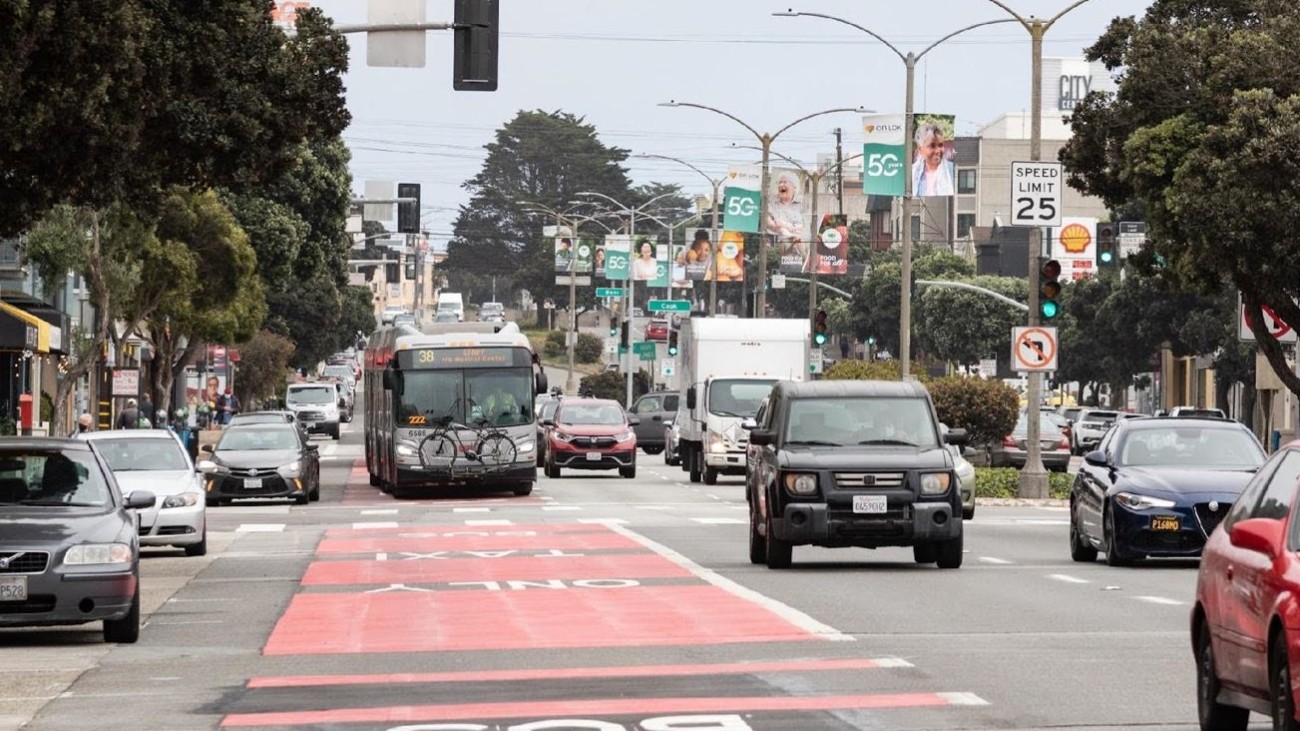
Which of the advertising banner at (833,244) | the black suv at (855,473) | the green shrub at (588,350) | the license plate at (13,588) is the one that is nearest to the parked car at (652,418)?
the advertising banner at (833,244)

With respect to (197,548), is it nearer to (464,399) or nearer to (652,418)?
(464,399)

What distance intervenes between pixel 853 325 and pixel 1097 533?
114 metres

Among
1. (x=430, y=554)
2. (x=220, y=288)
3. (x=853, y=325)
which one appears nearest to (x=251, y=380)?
(x=220, y=288)

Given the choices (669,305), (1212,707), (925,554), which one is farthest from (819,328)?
(1212,707)

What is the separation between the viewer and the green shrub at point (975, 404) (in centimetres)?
4903

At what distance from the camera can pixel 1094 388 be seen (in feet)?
381

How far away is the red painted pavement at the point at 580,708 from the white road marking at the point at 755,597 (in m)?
3.59

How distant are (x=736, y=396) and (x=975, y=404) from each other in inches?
183

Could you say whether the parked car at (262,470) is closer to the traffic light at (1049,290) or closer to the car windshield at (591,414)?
the car windshield at (591,414)

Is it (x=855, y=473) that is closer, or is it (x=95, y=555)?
(x=95, y=555)

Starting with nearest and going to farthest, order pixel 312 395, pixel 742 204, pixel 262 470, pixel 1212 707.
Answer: pixel 1212 707
pixel 262 470
pixel 742 204
pixel 312 395

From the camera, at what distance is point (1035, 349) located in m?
42.3

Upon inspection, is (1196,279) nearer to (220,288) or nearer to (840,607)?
(840,607)

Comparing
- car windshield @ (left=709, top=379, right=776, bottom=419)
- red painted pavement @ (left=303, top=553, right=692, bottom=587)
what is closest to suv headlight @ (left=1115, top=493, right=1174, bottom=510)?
red painted pavement @ (left=303, top=553, right=692, bottom=587)
